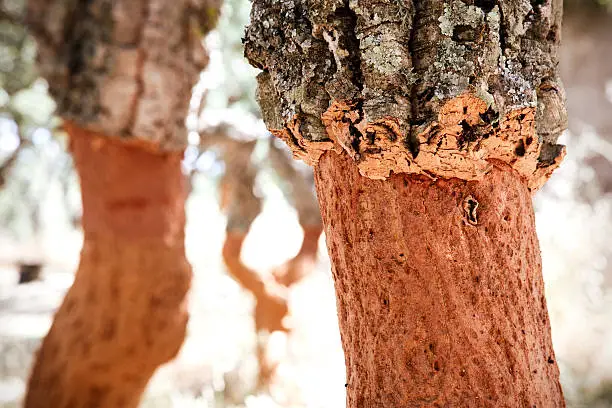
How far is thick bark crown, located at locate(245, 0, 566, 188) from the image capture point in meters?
1.07

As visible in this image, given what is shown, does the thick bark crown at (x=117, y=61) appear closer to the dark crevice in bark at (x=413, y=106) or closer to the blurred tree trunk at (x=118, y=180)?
the blurred tree trunk at (x=118, y=180)

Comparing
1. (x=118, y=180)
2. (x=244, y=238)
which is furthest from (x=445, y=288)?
(x=244, y=238)

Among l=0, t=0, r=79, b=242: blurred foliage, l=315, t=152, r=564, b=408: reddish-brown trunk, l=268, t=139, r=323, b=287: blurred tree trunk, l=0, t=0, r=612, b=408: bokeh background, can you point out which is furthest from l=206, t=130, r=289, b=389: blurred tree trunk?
l=315, t=152, r=564, b=408: reddish-brown trunk

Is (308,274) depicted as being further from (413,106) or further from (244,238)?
(413,106)

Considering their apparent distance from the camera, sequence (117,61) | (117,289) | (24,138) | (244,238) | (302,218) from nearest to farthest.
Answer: (117,61), (117,289), (244,238), (302,218), (24,138)

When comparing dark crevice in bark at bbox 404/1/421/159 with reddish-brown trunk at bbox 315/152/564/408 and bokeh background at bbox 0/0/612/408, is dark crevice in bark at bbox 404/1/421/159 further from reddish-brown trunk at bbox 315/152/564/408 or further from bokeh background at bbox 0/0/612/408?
bokeh background at bbox 0/0/612/408

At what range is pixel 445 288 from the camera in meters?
1.16

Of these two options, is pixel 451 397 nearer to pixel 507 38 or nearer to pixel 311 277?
pixel 507 38

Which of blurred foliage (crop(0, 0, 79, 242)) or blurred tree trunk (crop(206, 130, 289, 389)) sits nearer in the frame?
blurred tree trunk (crop(206, 130, 289, 389))

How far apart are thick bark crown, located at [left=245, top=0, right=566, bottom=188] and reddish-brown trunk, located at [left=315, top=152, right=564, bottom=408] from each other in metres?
0.06

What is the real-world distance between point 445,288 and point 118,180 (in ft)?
8.32

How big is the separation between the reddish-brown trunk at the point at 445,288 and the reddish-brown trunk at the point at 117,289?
2395mm

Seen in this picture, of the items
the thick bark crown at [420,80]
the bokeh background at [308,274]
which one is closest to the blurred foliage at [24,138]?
the bokeh background at [308,274]

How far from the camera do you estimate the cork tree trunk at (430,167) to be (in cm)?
108
